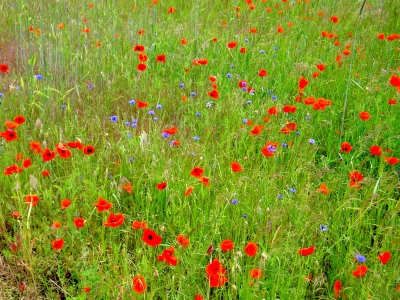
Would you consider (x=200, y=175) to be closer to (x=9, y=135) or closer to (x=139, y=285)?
(x=139, y=285)

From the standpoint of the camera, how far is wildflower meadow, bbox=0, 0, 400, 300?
166 cm

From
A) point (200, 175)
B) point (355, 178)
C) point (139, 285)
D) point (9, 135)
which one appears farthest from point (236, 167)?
point (9, 135)

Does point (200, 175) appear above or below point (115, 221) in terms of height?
above

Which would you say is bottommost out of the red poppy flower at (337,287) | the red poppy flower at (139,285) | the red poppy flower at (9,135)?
the red poppy flower at (337,287)

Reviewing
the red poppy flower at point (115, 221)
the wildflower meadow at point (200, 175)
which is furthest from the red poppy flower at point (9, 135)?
the red poppy flower at point (115, 221)

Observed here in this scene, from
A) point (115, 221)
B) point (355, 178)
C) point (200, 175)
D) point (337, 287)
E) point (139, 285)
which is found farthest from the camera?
point (355, 178)

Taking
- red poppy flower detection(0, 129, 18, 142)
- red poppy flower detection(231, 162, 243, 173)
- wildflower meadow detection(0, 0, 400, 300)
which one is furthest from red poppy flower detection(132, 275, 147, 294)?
red poppy flower detection(0, 129, 18, 142)

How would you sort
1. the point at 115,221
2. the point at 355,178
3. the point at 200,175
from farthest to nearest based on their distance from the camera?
the point at 355,178, the point at 200,175, the point at 115,221

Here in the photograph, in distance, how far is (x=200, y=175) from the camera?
5.87 ft

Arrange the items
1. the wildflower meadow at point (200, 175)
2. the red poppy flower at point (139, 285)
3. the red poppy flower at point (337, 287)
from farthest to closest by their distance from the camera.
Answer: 1. the wildflower meadow at point (200, 175)
2. the red poppy flower at point (337, 287)
3. the red poppy flower at point (139, 285)

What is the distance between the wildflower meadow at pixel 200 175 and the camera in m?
1.66

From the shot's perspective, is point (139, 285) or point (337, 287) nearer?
point (139, 285)

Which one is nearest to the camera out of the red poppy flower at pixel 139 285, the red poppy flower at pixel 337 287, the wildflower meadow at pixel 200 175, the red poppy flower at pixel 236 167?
the red poppy flower at pixel 139 285

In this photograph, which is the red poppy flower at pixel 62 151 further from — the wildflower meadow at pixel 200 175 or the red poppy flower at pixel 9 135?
the red poppy flower at pixel 9 135
